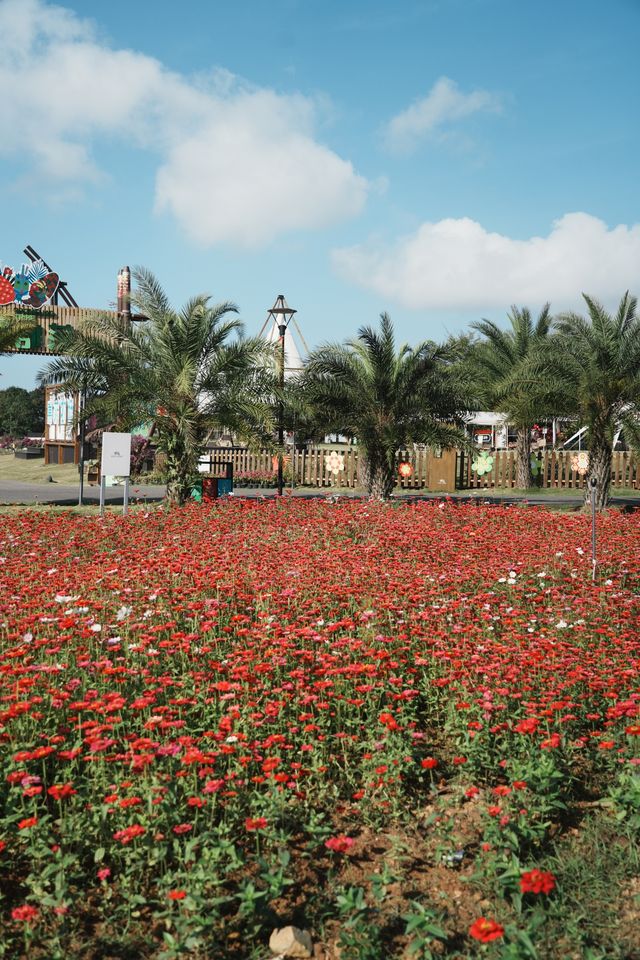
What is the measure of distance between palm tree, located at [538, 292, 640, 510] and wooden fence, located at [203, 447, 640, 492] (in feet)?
34.2

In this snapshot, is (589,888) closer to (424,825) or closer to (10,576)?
(424,825)

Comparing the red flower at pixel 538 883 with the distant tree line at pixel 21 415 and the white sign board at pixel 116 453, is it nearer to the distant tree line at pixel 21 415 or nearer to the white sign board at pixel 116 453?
the white sign board at pixel 116 453

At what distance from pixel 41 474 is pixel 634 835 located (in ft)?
111

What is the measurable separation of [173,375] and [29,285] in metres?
21.5

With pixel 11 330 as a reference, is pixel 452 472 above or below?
below

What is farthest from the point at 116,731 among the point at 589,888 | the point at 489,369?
the point at 489,369

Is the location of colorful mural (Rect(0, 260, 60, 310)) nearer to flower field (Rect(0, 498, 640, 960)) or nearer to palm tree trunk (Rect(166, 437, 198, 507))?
palm tree trunk (Rect(166, 437, 198, 507))

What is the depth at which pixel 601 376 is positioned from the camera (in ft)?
57.3

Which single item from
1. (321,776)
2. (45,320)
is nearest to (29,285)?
(45,320)

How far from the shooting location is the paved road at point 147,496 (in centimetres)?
2125

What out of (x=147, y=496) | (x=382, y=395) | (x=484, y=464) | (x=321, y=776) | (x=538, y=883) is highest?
(x=382, y=395)

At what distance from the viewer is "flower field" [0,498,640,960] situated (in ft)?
10.2

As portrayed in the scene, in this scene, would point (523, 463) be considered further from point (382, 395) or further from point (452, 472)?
point (382, 395)

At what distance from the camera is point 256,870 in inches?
134
